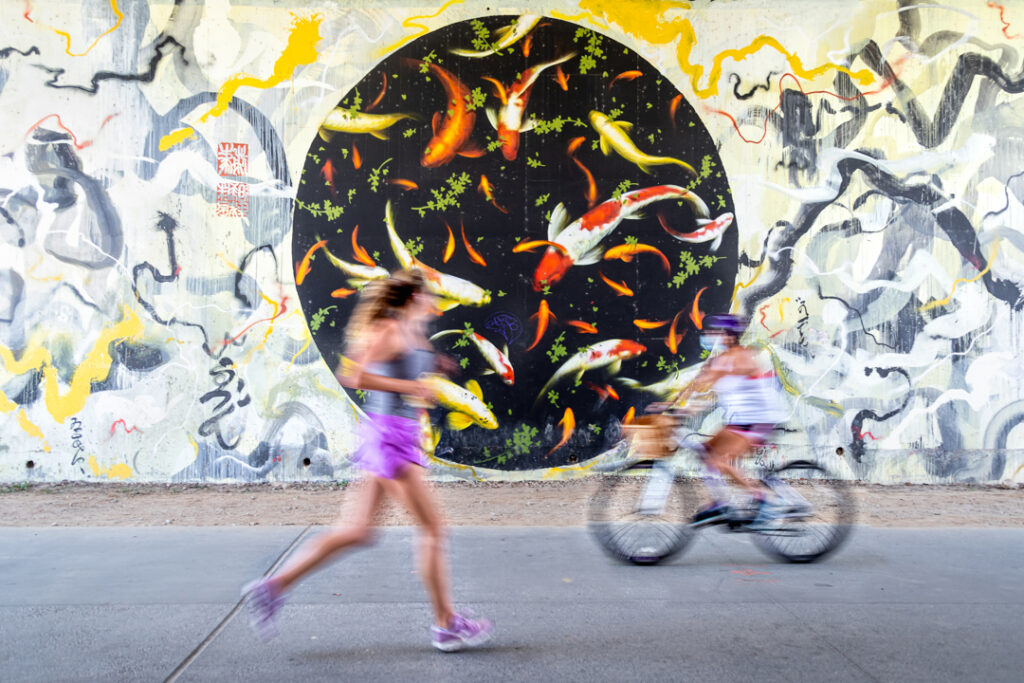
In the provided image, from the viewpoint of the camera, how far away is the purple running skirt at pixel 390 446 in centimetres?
349

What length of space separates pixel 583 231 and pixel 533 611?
474cm

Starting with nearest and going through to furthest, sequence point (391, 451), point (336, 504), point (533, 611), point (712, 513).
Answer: point (391, 451), point (533, 611), point (712, 513), point (336, 504)

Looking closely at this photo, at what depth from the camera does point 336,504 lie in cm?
710

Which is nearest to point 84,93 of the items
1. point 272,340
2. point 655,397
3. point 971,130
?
point 272,340

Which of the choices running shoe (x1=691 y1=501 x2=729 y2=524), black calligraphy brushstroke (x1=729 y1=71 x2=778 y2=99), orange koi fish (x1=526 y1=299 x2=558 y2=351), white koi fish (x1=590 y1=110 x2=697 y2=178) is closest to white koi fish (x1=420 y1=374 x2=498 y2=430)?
orange koi fish (x1=526 y1=299 x2=558 y2=351)

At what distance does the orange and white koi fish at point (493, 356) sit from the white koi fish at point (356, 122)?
2.28 m

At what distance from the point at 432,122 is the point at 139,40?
3.19 meters

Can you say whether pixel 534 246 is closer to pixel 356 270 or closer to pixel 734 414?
pixel 356 270

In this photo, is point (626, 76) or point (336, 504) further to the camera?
point (626, 76)

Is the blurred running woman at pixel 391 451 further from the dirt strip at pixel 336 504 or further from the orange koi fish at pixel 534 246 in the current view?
the orange koi fish at pixel 534 246

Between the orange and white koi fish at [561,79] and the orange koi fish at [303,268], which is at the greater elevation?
the orange and white koi fish at [561,79]

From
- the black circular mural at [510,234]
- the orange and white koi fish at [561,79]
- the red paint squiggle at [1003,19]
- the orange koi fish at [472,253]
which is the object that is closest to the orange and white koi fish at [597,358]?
the black circular mural at [510,234]

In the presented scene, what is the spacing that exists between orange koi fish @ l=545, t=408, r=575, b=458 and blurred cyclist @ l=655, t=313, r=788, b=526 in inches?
114

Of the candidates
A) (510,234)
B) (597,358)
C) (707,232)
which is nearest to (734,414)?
(597,358)
